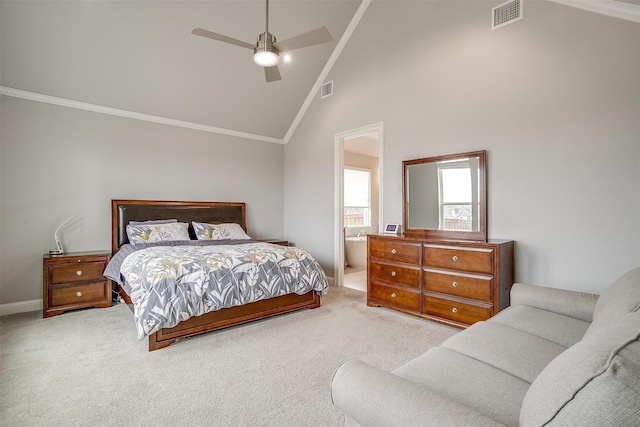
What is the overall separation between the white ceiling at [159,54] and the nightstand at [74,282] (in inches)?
81.4

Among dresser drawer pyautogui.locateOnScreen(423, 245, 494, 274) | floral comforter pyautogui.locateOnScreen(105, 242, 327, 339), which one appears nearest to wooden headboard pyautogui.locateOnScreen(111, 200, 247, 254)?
floral comforter pyautogui.locateOnScreen(105, 242, 327, 339)

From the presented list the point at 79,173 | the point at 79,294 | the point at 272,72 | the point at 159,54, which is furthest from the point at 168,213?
the point at 272,72

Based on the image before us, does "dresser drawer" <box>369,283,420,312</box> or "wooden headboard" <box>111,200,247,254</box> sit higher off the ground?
"wooden headboard" <box>111,200,247,254</box>

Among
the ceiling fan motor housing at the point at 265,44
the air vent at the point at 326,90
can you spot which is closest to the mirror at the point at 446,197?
the air vent at the point at 326,90

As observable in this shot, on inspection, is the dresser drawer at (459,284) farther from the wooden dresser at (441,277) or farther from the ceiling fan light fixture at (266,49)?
the ceiling fan light fixture at (266,49)

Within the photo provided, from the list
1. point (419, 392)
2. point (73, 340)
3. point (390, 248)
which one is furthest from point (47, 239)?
point (419, 392)

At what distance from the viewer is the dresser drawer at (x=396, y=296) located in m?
3.52

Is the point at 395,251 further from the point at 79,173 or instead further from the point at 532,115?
the point at 79,173

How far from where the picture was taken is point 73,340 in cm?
298

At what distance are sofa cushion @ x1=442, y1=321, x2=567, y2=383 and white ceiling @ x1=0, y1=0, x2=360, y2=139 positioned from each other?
4133 millimetres

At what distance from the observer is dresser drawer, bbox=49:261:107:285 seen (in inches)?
144

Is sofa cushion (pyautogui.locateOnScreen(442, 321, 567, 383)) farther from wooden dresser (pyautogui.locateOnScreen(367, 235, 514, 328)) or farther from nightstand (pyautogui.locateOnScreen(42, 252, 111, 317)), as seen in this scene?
nightstand (pyautogui.locateOnScreen(42, 252, 111, 317))

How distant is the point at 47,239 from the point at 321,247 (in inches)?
145

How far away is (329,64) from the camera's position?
5.08m
